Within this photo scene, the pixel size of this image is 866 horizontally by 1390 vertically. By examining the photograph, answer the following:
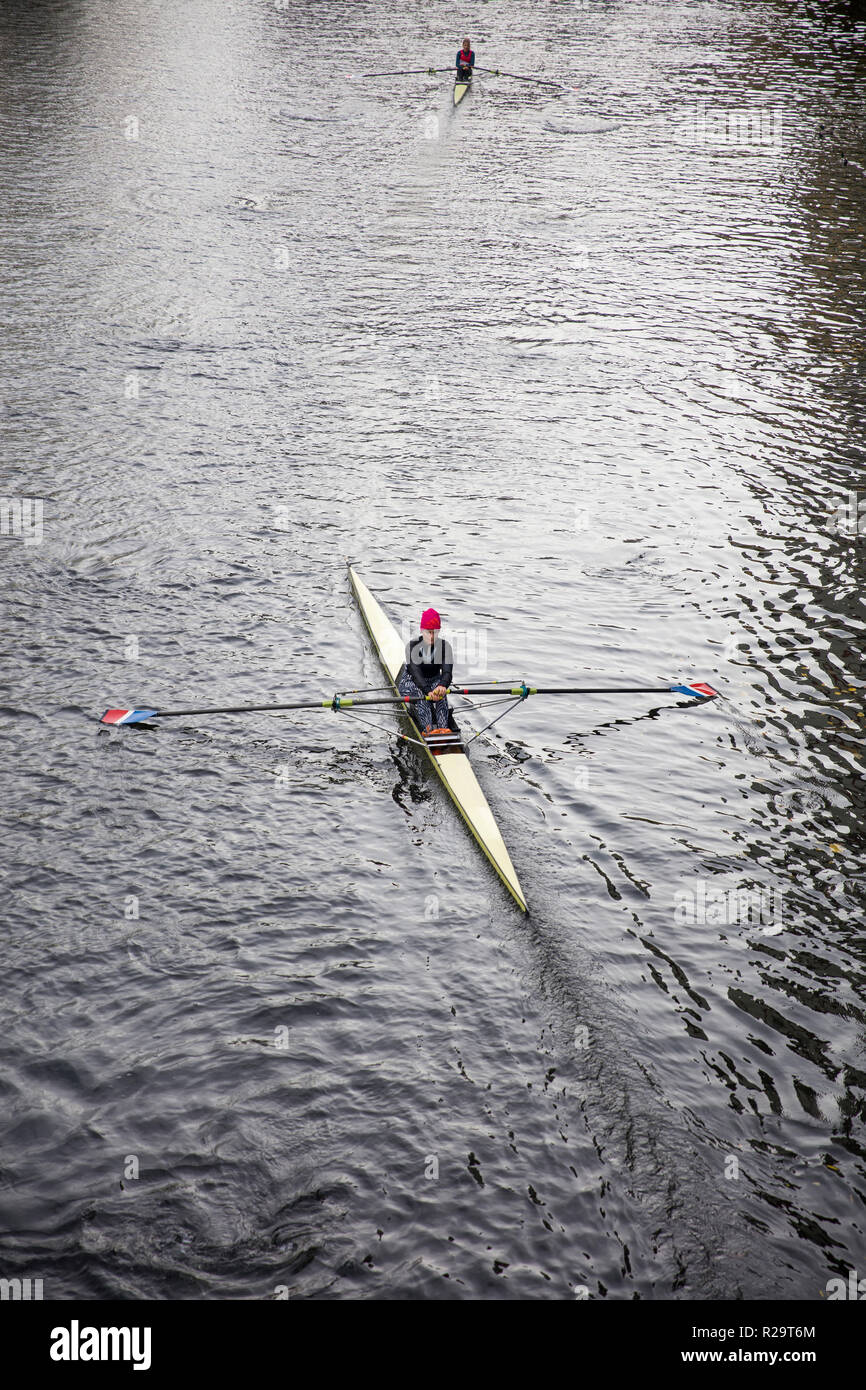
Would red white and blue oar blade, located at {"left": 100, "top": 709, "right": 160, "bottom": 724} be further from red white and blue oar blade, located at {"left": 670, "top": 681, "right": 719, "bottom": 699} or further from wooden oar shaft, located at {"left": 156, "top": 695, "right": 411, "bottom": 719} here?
red white and blue oar blade, located at {"left": 670, "top": 681, "right": 719, "bottom": 699}

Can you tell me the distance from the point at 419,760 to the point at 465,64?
170 ft

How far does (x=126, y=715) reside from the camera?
57.1ft

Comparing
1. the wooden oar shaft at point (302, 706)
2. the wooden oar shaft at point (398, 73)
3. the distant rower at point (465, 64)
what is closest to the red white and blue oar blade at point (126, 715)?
the wooden oar shaft at point (302, 706)

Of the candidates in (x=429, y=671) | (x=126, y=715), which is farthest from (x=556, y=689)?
(x=126, y=715)

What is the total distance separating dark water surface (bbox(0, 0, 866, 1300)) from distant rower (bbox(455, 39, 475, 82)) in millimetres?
15101

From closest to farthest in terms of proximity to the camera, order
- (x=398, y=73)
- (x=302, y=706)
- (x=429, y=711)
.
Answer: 1. (x=302, y=706)
2. (x=429, y=711)
3. (x=398, y=73)

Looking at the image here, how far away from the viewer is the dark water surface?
35.5 ft

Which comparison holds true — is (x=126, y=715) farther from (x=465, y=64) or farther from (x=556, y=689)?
(x=465, y=64)

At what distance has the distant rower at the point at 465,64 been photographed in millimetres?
56031

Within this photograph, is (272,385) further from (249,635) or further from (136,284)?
(249,635)

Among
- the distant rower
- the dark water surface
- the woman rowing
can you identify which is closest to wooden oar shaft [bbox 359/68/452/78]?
the distant rower
